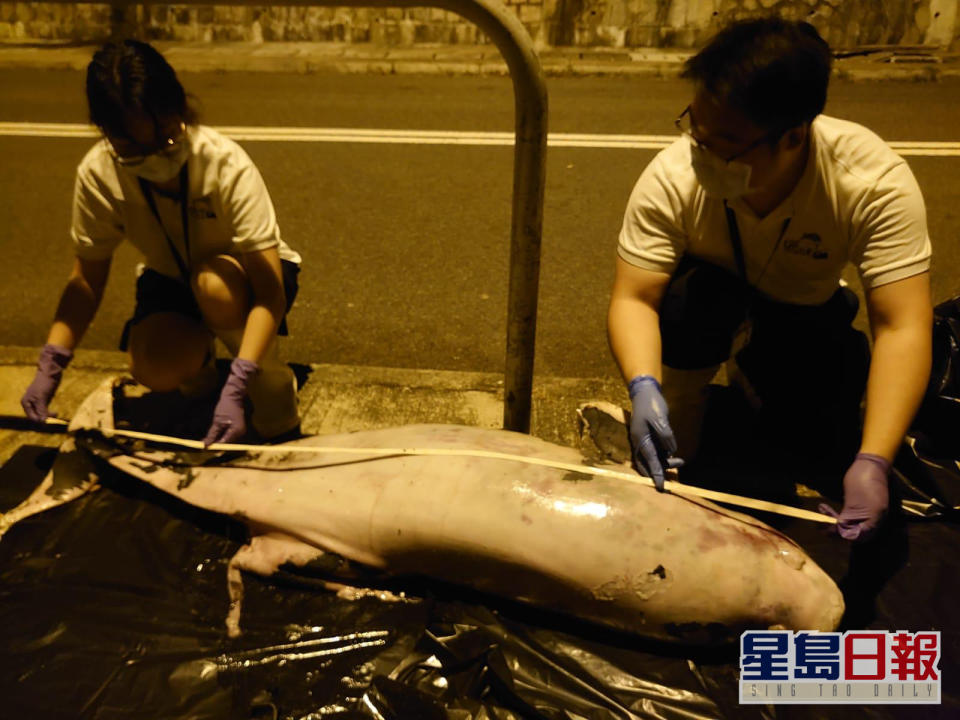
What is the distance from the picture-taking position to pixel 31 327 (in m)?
3.83

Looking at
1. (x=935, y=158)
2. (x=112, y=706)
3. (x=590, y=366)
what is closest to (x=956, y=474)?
(x=590, y=366)

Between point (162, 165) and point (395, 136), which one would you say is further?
point (395, 136)

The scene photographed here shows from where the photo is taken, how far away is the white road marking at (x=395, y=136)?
20.2ft

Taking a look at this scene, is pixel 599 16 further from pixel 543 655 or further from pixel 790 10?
pixel 543 655

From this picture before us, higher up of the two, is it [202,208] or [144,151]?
[144,151]

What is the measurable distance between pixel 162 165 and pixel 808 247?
6.65 feet

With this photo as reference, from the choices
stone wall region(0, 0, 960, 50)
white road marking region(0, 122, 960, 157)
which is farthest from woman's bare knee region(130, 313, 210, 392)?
stone wall region(0, 0, 960, 50)

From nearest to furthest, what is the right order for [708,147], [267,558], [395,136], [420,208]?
[708,147], [267,558], [420,208], [395,136]

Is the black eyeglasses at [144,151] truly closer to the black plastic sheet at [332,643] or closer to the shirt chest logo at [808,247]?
the black plastic sheet at [332,643]

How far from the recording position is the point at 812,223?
2250mm

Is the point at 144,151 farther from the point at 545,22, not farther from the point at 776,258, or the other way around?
the point at 545,22

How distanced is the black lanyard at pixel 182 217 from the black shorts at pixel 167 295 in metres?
0.10

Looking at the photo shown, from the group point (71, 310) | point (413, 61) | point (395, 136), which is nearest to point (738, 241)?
point (71, 310)

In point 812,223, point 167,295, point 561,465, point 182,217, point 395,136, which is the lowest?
point 561,465
